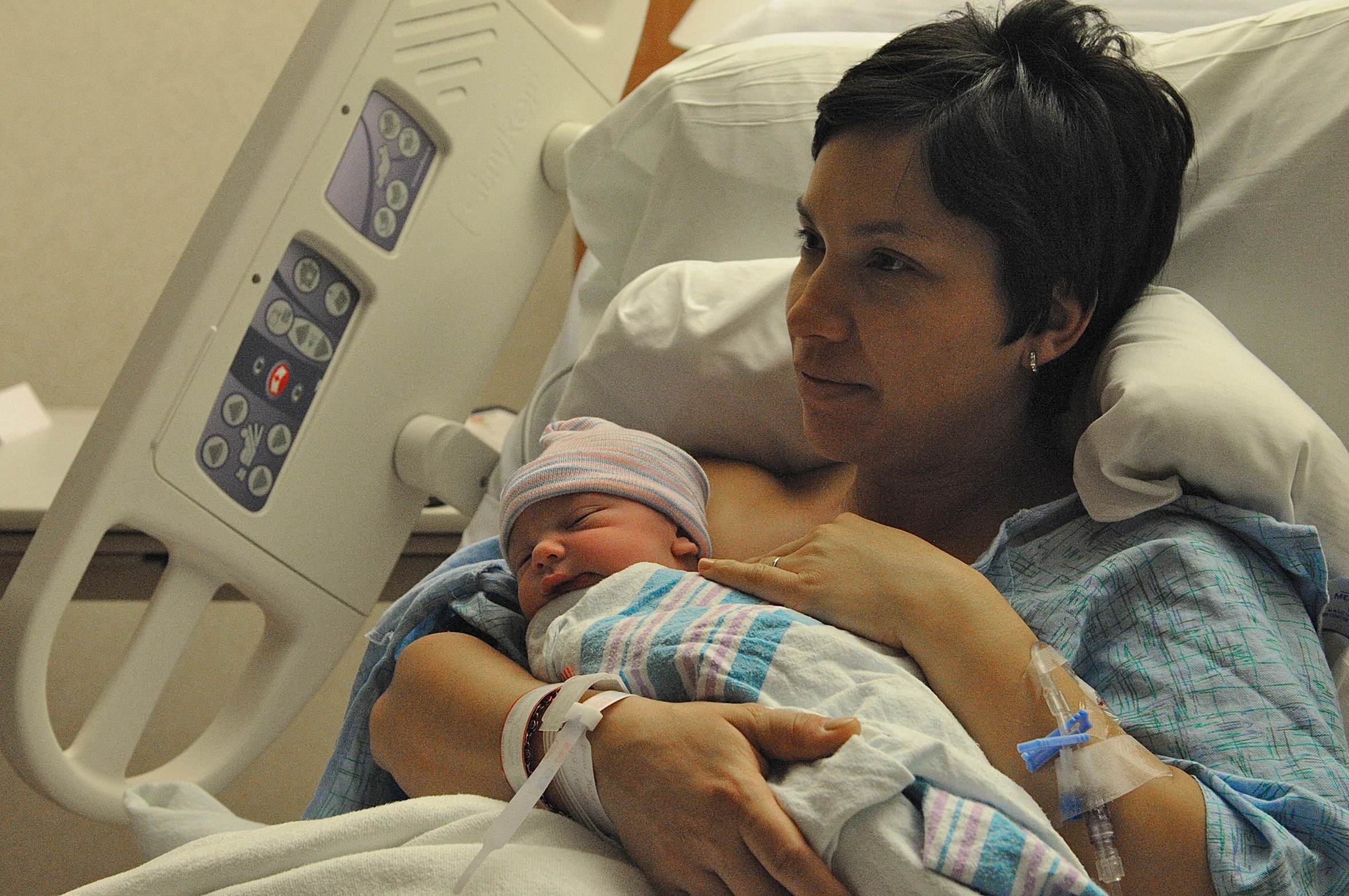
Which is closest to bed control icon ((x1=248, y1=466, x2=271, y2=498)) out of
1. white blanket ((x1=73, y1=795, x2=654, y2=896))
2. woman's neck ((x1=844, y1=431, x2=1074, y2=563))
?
white blanket ((x1=73, y1=795, x2=654, y2=896))

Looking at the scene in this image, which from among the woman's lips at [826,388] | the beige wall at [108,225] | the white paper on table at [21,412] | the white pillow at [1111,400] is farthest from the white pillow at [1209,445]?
the beige wall at [108,225]

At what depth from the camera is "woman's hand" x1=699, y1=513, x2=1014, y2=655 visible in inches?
42.7

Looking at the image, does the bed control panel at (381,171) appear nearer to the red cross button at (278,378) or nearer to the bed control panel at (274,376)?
the bed control panel at (274,376)

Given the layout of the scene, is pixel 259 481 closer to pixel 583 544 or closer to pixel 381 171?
pixel 381 171

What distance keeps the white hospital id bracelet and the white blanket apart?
2 centimetres

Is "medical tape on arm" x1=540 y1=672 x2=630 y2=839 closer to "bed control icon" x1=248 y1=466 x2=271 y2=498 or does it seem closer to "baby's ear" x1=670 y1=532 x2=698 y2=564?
"baby's ear" x1=670 y1=532 x2=698 y2=564

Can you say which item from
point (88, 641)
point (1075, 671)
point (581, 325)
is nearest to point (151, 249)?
point (88, 641)

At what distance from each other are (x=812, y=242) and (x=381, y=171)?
69 centimetres

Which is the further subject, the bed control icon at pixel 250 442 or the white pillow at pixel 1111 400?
the bed control icon at pixel 250 442

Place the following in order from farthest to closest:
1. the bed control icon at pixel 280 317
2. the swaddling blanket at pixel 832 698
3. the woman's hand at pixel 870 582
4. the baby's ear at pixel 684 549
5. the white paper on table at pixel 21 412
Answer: the white paper on table at pixel 21 412
the bed control icon at pixel 280 317
the baby's ear at pixel 684 549
the woman's hand at pixel 870 582
the swaddling blanket at pixel 832 698

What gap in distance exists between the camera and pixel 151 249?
307cm

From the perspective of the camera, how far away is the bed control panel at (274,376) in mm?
1607

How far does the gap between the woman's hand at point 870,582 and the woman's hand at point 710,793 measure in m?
0.17

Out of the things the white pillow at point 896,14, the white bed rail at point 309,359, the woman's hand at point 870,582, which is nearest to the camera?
the woman's hand at point 870,582
